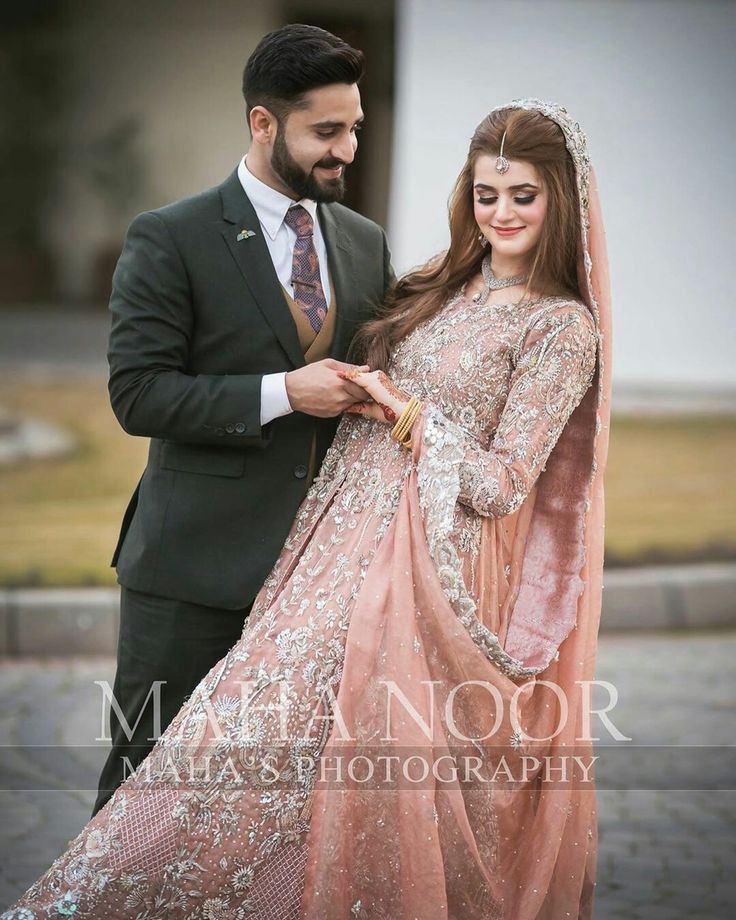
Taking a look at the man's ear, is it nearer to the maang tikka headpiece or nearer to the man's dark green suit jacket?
the man's dark green suit jacket

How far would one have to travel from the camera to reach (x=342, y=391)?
3.01 meters

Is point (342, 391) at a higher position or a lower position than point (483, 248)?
lower

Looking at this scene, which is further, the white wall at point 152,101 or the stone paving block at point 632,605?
the white wall at point 152,101

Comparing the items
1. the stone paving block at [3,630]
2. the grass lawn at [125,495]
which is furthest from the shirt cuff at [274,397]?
the grass lawn at [125,495]

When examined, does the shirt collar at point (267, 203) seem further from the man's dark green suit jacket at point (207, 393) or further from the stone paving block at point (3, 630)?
the stone paving block at point (3, 630)

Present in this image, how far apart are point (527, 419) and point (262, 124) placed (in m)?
1.02

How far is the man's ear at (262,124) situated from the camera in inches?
128

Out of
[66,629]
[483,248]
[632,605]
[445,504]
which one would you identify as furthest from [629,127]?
[445,504]

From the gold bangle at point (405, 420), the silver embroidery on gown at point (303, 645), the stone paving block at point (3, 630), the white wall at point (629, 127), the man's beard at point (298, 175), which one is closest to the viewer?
the silver embroidery on gown at point (303, 645)

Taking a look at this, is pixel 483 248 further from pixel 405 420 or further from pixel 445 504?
pixel 445 504

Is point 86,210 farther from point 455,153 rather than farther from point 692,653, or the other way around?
point 692,653

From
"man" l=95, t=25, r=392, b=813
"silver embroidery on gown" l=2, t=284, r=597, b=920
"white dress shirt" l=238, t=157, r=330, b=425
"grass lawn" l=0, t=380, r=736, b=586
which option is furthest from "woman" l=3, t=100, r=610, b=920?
"grass lawn" l=0, t=380, r=736, b=586

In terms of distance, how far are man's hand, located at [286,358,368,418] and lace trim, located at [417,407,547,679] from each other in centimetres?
19

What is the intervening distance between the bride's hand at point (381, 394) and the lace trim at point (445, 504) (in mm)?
72
